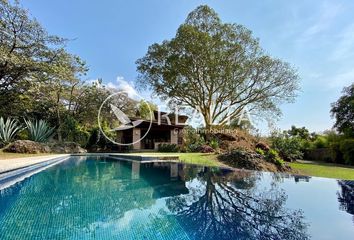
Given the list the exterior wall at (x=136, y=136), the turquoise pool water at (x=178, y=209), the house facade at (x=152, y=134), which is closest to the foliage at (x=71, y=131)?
the house facade at (x=152, y=134)

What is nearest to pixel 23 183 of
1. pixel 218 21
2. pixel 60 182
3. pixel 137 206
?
pixel 60 182

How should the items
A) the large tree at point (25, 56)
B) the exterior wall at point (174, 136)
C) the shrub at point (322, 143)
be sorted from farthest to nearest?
1. the exterior wall at point (174, 136)
2. the shrub at point (322, 143)
3. the large tree at point (25, 56)

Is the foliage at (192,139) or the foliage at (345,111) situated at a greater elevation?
the foliage at (345,111)

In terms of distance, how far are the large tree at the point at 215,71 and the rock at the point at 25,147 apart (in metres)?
11.0

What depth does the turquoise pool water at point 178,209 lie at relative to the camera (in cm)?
334

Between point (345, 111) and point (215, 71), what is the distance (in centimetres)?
1522

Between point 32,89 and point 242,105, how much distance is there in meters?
17.6

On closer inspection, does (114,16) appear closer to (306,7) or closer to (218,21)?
(218,21)

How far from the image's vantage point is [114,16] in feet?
51.3

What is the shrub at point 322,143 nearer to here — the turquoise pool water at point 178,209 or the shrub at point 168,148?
the shrub at point 168,148

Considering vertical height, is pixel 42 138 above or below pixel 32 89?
below

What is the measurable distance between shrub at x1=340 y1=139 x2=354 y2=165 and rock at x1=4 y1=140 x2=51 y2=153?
23.1m

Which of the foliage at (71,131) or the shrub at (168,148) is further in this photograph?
the foliage at (71,131)

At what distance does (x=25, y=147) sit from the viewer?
521 inches
